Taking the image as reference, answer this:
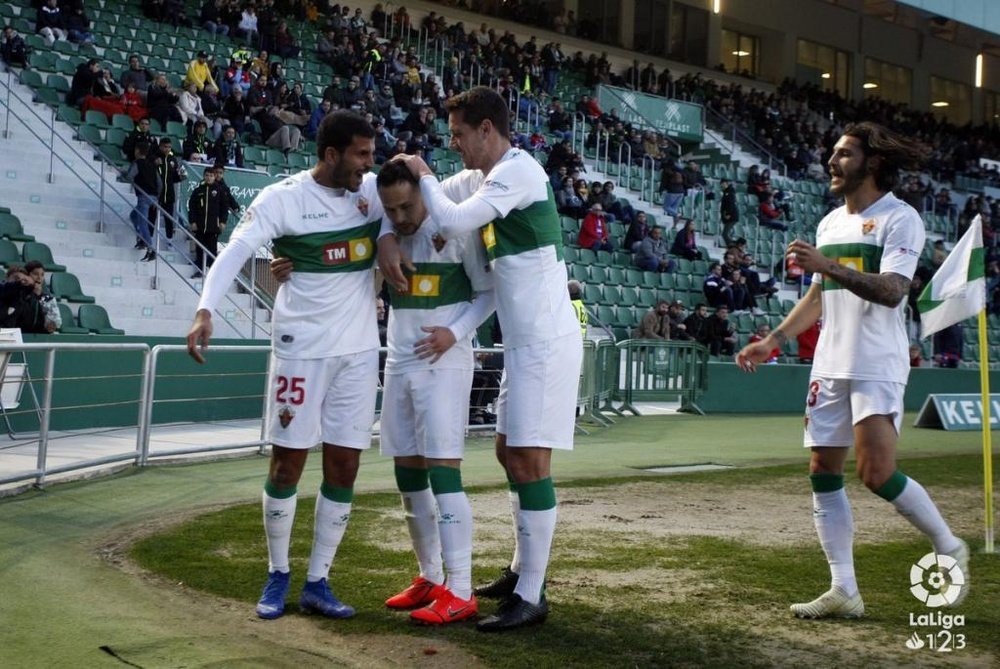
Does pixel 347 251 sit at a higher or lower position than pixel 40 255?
lower

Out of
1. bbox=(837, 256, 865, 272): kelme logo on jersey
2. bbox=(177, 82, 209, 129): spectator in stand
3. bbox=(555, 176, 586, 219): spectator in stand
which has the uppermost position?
bbox=(177, 82, 209, 129): spectator in stand

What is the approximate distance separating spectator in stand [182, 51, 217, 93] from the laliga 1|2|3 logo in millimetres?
16165

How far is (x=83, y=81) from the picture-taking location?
17719 mm

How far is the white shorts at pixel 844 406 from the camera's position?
4.83 m

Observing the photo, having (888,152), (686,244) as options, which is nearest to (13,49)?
(686,244)

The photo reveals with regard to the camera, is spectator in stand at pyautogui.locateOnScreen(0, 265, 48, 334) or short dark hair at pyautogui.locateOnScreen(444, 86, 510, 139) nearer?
short dark hair at pyautogui.locateOnScreen(444, 86, 510, 139)

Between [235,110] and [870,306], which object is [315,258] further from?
[235,110]

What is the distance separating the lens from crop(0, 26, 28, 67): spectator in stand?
17844 millimetres

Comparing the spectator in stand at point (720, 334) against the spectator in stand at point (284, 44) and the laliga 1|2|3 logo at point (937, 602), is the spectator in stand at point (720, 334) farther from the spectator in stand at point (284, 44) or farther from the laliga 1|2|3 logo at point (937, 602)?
the laliga 1|2|3 logo at point (937, 602)

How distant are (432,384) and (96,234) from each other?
12.4 metres

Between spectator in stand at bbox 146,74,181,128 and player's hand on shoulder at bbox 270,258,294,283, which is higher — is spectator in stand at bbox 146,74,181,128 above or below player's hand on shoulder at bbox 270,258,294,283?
above

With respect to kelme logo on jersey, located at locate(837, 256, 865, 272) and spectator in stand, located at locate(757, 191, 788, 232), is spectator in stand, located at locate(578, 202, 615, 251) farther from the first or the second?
kelme logo on jersey, located at locate(837, 256, 865, 272)

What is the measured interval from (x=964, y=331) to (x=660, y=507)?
23951mm

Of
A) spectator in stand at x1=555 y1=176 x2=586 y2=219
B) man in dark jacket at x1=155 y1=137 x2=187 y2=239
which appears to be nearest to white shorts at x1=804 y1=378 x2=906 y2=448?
man in dark jacket at x1=155 y1=137 x2=187 y2=239
